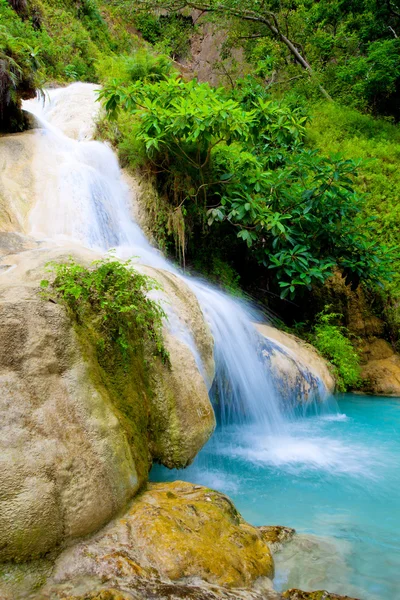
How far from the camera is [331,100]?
13.5 meters

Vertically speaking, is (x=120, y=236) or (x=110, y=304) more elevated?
(x=120, y=236)

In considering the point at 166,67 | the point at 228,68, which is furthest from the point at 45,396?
the point at 228,68

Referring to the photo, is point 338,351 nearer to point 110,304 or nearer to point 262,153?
point 262,153

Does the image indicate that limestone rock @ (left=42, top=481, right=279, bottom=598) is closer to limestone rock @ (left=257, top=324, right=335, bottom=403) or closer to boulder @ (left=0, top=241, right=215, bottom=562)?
boulder @ (left=0, top=241, right=215, bottom=562)

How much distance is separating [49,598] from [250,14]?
49.7 ft

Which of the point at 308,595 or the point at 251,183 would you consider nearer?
the point at 308,595

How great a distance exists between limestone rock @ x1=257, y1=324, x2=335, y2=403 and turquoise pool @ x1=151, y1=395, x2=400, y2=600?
0.41 metres

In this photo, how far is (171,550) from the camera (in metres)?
2.21

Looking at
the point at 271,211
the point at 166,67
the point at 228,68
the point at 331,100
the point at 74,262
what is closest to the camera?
the point at 74,262

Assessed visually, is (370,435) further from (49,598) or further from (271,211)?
(49,598)

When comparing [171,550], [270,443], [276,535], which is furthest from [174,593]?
[270,443]

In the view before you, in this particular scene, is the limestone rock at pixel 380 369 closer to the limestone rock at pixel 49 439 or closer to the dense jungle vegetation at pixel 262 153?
the dense jungle vegetation at pixel 262 153

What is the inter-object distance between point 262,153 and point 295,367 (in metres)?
4.68

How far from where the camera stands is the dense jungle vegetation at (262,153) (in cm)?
707
